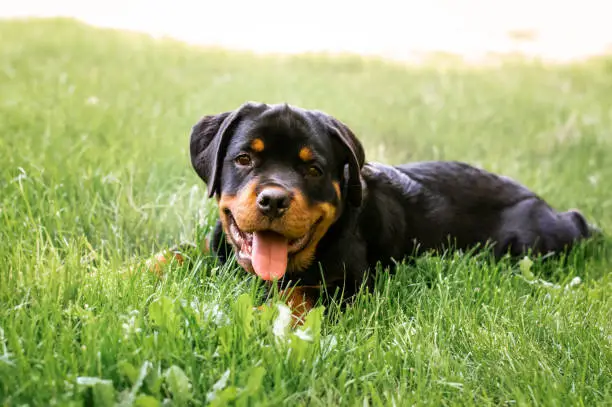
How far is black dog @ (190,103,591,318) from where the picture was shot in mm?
3244

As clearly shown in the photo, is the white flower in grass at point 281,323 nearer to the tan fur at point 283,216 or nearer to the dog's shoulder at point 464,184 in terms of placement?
the tan fur at point 283,216

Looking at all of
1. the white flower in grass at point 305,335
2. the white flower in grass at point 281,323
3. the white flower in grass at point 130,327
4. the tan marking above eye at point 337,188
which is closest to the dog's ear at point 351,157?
the tan marking above eye at point 337,188

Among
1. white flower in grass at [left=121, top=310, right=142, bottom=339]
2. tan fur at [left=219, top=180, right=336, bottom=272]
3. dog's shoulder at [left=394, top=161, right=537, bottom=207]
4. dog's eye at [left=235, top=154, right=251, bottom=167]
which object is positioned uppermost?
dog's eye at [left=235, top=154, right=251, bottom=167]

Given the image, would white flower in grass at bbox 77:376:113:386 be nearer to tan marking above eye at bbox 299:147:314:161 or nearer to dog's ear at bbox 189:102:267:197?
dog's ear at bbox 189:102:267:197

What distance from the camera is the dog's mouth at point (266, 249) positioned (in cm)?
333

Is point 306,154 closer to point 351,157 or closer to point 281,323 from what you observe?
point 351,157

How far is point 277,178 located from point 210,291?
2.04 feet

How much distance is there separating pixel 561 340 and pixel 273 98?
5.54 m

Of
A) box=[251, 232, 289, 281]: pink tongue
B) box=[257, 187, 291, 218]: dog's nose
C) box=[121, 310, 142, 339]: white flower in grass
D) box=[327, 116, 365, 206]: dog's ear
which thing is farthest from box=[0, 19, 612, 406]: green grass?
box=[327, 116, 365, 206]: dog's ear

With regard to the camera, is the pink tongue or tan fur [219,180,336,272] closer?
tan fur [219,180,336,272]

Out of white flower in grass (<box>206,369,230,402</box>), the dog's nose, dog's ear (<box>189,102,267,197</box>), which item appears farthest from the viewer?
dog's ear (<box>189,102,267,197</box>)

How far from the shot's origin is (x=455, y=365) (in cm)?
282

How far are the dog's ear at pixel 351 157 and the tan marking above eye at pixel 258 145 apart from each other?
0.38 metres

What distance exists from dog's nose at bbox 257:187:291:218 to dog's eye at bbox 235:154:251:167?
33 cm
